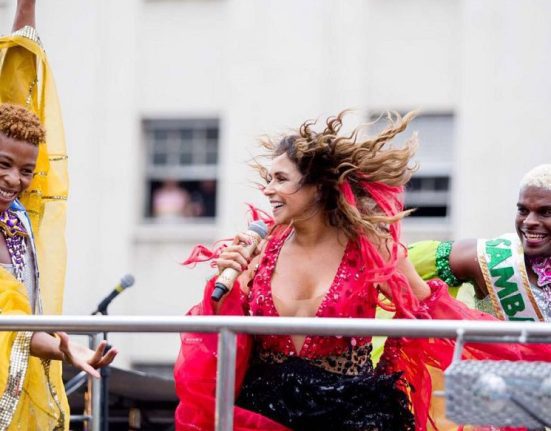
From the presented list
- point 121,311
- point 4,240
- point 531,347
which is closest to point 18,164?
point 4,240

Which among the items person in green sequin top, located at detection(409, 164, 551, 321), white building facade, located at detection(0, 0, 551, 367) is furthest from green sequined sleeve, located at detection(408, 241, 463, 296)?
white building facade, located at detection(0, 0, 551, 367)

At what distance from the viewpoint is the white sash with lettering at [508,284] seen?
462cm

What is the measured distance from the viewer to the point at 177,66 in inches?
470

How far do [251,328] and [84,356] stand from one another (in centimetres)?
81

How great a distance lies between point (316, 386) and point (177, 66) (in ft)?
27.4

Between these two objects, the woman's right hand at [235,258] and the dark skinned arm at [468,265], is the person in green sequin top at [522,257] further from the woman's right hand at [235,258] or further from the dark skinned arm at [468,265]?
the woman's right hand at [235,258]

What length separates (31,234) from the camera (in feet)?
14.4

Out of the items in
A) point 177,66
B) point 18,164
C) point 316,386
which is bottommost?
point 316,386

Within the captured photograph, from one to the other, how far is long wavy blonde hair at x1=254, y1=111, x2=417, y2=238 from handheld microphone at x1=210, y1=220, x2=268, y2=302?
0.27 metres

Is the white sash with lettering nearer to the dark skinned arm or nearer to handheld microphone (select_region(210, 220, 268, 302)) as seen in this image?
the dark skinned arm

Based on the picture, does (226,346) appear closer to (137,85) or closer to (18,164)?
(18,164)

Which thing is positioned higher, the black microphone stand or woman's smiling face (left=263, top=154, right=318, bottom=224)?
woman's smiling face (left=263, top=154, right=318, bottom=224)

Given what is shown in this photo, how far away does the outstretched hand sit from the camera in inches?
140

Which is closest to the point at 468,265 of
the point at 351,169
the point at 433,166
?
the point at 351,169
